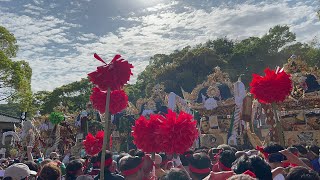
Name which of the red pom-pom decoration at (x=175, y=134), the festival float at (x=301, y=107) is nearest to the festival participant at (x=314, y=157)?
the red pom-pom decoration at (x=175, y=134)

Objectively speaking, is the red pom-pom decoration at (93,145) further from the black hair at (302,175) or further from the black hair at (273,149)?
the black hair at (302,175)

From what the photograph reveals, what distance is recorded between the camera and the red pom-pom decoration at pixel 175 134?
434 centimetres

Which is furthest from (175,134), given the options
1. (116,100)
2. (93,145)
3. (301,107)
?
(301,107)

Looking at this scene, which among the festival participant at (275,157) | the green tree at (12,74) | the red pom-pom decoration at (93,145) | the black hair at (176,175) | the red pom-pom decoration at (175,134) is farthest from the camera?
the green tree at (12,74)

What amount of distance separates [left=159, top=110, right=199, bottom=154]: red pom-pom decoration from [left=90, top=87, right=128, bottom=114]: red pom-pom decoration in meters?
2.20

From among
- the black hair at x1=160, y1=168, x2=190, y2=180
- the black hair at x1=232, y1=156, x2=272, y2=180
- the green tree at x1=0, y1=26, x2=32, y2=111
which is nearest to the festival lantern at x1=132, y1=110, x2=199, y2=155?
the black hair at x1=160, y1=168, x2=190, y2=180

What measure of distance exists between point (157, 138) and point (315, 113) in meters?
7.92

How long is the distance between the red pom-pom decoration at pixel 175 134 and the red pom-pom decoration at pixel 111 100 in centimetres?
220

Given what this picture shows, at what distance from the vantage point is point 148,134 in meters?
4.67

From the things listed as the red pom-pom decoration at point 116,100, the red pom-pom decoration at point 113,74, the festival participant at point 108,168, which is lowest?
the festival participant at point 108,168

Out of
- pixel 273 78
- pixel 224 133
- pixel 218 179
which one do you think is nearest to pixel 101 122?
pixel 224 133

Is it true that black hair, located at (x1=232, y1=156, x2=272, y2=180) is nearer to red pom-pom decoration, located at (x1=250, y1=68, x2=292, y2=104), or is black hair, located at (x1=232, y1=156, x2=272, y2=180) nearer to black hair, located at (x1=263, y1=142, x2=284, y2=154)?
black hair, located at (x1=263, y1=142, x2=284, y2=154)

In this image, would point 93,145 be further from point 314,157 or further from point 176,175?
point 314,157

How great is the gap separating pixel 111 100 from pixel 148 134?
205 centimetres
